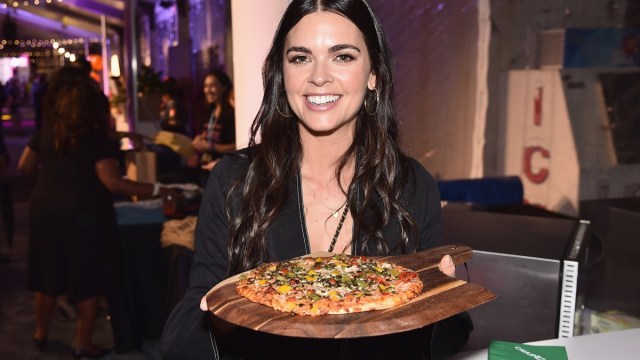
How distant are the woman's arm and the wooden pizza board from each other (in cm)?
322

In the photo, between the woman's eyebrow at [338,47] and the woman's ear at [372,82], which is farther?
the woman's ear at [372,82]

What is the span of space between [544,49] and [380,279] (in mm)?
4135

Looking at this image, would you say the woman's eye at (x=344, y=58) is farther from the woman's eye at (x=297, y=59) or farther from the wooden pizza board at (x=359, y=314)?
the wooden pizza board at (x=359, y=314)

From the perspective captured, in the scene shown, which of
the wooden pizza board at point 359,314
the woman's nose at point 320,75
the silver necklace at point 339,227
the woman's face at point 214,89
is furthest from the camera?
the woman's face at point 214,89

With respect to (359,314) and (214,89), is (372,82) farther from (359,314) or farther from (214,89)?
A: (214,89)

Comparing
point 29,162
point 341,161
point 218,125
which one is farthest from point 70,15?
point 341,161

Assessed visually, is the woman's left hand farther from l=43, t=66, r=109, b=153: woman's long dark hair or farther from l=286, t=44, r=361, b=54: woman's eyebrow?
l=43, t=66, r=109, b=153: woman's long dark hair

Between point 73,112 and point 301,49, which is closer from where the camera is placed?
point 301,49

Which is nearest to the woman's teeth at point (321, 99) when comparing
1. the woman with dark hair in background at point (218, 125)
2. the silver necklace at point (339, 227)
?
the silver necklace at point (339, 227)

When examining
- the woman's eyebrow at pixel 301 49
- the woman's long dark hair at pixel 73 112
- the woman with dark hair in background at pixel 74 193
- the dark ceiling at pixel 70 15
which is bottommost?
the woman with dark hair in background at pixel 74 193

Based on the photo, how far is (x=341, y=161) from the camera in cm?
161

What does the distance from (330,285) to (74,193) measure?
9.65ft

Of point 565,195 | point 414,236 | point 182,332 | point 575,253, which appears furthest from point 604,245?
point 565,195

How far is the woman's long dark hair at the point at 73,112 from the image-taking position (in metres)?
3.66
